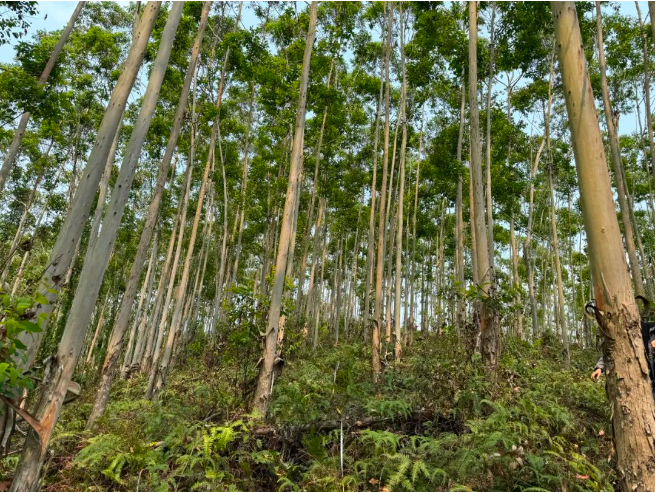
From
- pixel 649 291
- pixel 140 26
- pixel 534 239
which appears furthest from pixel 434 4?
pixel 534 239

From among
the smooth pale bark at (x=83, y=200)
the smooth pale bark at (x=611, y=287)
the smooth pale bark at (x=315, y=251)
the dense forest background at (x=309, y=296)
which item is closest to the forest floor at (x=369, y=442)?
the dense forest background at (x=309, y=296)

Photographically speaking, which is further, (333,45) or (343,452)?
(333,45)

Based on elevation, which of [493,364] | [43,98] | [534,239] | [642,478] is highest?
[534,239]

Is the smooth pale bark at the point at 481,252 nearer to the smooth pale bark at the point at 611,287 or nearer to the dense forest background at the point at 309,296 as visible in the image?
the dense forest background at the point at 309,296

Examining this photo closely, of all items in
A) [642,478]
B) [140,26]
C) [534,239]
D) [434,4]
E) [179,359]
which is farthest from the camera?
[534,239]

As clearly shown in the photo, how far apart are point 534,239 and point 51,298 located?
25.8m

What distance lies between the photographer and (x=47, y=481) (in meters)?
3.94

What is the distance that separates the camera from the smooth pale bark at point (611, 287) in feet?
6.79

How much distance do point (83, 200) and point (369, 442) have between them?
3770 mm

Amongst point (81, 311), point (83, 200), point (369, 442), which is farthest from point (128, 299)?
point (369, 442)

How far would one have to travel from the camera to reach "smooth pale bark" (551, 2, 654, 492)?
2.07 meters

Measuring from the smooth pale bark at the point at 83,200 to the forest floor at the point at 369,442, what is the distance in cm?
130

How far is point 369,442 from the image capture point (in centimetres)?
408

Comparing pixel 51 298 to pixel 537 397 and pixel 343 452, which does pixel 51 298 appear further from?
pixel 537 397
